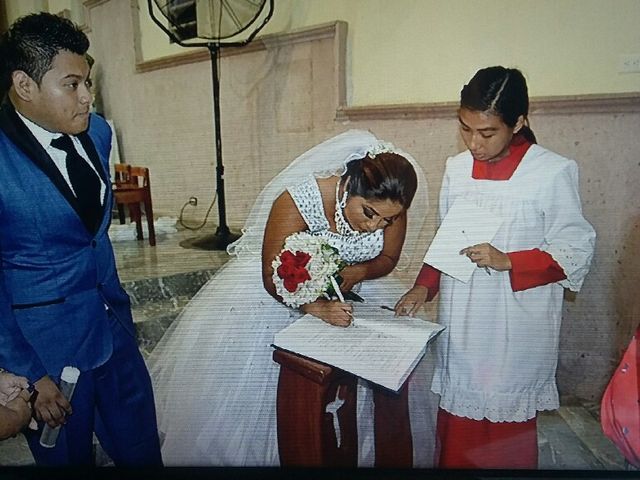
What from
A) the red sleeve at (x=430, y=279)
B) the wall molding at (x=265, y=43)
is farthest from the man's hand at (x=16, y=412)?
the red sleeve at (x=430, y=279)

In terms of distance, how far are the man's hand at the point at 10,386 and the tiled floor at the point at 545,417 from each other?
0.13 metres

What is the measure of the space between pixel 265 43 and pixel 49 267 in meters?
0.71

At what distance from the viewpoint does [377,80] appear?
1.38 metres

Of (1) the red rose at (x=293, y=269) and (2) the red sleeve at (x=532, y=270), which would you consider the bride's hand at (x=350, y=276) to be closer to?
(1) the red rose at (x=293, y=269)

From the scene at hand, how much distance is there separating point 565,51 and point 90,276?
3.87 ft

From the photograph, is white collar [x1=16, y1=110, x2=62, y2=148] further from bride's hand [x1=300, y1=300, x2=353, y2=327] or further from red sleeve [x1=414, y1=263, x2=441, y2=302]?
red sleeve [x1=414, y1=263, x2=441, y2=302]

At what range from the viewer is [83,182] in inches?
53.6

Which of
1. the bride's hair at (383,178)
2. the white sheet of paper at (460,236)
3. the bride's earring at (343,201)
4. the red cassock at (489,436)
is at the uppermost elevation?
the bride's hair at (383,178)

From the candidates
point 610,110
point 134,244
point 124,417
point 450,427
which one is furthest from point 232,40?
point 450,427

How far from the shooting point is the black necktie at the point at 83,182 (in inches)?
53.1

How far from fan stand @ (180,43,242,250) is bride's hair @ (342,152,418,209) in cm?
31

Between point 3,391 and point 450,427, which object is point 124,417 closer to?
point 3,391

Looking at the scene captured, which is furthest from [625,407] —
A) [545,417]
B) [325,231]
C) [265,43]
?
[265,43]

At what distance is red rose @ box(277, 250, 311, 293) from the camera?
1.41 m
